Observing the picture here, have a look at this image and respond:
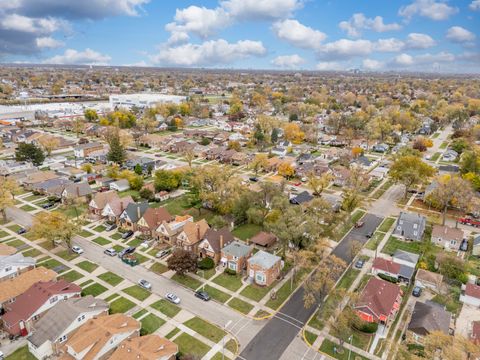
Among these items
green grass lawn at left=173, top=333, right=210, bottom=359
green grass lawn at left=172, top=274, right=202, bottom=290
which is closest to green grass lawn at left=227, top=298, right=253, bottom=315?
green grass lawn at left=172, top=274, right=202, bottom=290

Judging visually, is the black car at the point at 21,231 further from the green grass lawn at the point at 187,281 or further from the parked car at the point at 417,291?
the parked car at the point at 417,291

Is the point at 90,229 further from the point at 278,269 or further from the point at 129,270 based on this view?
the point at 278,269

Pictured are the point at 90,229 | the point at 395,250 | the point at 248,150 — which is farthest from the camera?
the point at 248,150

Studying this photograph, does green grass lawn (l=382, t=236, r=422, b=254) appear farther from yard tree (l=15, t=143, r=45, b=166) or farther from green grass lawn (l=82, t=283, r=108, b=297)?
yard tree (l=15, t=143, r=45, b=166)

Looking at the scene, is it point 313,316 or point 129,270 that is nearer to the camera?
point 313,316

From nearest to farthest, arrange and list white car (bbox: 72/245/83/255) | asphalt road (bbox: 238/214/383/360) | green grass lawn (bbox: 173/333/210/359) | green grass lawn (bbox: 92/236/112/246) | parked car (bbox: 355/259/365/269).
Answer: green grass lawn (bbox: 173/333/210/359) → asphalt road (bbox: 238/214/383/360) → parked car (bbox: 355/259/365/269) → white car (bbox: 72/245/83/255) → green grass lawn (bbox: 92/236/112/246)

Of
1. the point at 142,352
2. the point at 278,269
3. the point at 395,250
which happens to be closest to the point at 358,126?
the point at 395,250

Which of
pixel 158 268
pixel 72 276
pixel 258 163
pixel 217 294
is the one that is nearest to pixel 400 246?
pixel 217 294

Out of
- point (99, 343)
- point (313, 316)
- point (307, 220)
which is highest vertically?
point (307, 220)
